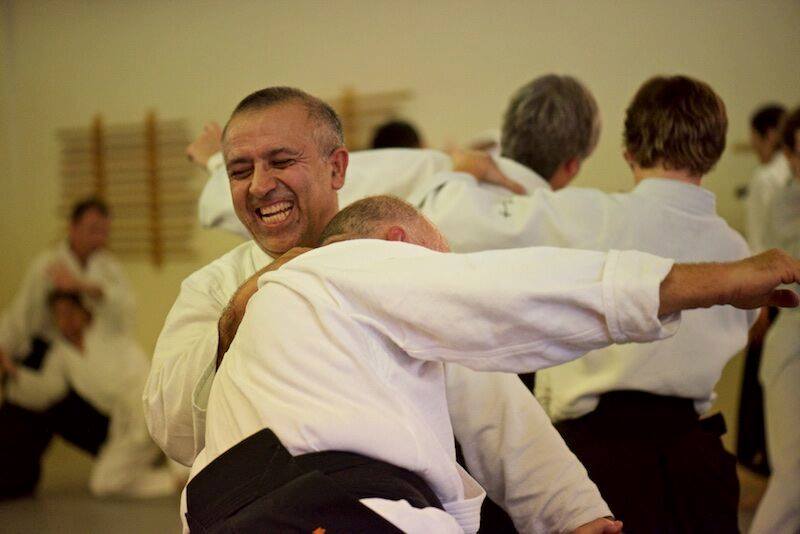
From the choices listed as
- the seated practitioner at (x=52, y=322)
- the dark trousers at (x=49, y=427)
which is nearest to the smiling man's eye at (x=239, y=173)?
the seated practitioner at (x=52, y=322)

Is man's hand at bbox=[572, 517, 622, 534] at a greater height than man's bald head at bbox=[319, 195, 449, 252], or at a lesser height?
lesser

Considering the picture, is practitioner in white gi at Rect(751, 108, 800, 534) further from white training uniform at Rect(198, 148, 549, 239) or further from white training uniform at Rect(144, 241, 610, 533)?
white training uniform at Rect(144, 241, 610, 533)

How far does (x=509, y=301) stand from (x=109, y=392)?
147 inches

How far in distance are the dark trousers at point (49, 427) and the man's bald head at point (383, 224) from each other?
3529 mm

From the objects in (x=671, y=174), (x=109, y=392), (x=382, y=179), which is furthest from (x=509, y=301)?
(x=109, y=392)

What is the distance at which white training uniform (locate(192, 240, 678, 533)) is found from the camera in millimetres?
1058

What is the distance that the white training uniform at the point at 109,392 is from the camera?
14.3 ft

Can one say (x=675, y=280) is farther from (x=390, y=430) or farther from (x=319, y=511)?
(x=319, y=511)

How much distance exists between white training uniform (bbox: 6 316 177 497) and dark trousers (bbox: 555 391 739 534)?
2.88 metres

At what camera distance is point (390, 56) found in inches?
171

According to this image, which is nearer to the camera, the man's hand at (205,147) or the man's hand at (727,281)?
the man's hand at (727,281)

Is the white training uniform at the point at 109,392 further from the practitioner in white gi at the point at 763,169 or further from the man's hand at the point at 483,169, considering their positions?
the man's hand at the point at 483,169

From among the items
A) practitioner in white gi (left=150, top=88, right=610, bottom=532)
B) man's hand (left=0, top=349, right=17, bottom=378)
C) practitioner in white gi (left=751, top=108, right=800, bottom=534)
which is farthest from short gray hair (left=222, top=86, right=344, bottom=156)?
man's hand (left=0, top=349, right=17, bottom=378)

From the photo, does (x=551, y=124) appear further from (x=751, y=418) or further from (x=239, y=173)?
(x=751, y=418)
